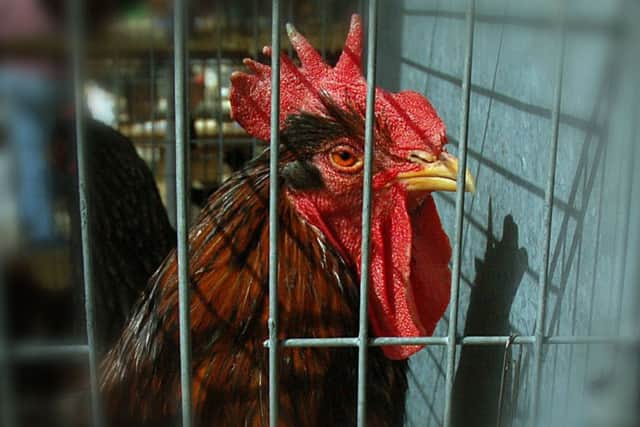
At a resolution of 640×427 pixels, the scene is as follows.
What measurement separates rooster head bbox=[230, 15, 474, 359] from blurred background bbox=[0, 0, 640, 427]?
12 cm

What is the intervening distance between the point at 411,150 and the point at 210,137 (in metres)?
1.83

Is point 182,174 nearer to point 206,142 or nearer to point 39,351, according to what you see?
point 39,351

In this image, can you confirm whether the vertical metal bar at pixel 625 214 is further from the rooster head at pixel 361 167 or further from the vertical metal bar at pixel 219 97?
the vertical metal bar at pixel 219 97

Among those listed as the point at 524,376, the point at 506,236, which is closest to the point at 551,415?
the point at 524,376

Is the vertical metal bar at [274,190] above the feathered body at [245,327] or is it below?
above

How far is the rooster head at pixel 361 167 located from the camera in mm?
1265

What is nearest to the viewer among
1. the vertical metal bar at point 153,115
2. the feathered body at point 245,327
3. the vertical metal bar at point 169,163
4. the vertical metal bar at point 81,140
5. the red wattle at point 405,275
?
the vertical metal bar at point 81,140

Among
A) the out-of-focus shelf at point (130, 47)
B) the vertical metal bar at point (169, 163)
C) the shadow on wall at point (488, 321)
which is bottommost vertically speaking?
the shadow on wall at point (488, 321)

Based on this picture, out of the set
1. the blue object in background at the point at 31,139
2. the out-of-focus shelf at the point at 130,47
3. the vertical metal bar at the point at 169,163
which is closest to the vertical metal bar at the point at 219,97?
the out-of-focus shelf at the point at 130,47

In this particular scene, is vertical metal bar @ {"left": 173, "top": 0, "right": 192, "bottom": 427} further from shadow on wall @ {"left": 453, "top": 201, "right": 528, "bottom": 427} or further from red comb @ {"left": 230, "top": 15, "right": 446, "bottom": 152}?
shadow on wall @ {"left": 453, "top": 201, "right": 528, "bottom": 427}

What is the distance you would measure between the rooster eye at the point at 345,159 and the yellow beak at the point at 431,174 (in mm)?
86

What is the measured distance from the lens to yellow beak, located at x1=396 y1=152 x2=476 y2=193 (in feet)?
4.04

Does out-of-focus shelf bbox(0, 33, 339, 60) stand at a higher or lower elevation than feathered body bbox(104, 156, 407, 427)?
higher

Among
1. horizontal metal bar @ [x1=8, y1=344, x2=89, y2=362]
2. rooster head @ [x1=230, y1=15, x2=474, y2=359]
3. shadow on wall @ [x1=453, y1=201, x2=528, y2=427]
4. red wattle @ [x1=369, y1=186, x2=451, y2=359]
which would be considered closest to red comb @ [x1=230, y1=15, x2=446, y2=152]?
rooster head @ [x1=230, y1=15, x2=474, y2=359]
